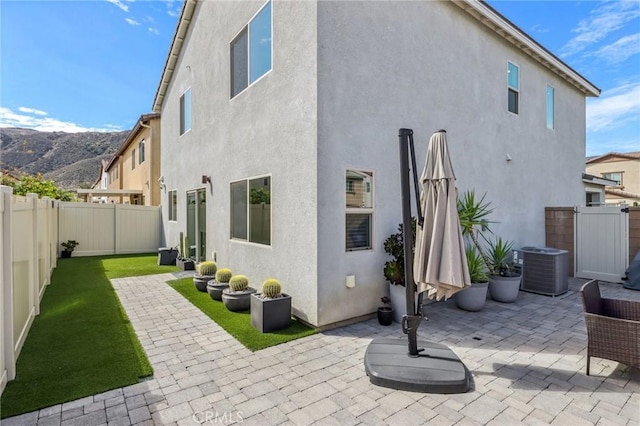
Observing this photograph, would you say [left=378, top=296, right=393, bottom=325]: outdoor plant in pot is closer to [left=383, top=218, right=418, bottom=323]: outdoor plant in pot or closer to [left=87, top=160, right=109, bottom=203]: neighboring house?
[left=383, top=218, right=418, bottom=323]: outdoor plant in pot

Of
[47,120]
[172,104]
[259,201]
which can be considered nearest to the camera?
[259,201]

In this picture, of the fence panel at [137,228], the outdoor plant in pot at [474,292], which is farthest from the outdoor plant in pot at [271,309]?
A: the fence panel at [137,228]

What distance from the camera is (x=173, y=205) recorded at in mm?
13484

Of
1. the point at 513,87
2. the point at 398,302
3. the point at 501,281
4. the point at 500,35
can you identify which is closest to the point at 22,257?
the point at 398,302

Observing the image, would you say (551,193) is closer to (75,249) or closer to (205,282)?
(205,282)

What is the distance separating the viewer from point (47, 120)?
205 ft

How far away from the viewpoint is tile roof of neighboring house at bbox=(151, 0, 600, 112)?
778 cm

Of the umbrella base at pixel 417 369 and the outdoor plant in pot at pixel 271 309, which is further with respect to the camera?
the outdoor plant in pot at pixel 271 309

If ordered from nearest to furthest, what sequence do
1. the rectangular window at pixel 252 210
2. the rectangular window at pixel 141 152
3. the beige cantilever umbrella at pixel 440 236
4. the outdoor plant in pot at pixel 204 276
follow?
the beige cantilever umbrella at pixel 440 236, the rectangular window at pixel 252 210, the outdoor plant in pot at pixel 204 276, the rectangular window at pixel 141 152

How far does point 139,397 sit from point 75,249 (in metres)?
13.5

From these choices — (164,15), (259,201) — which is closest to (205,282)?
(259,201)

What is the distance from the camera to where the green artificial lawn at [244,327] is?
481 centimetres

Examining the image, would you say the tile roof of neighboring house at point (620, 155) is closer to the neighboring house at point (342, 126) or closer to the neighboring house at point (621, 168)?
the neighboring house at point (621, 168)

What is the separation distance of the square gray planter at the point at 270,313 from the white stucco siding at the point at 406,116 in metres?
0.62
